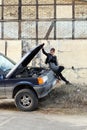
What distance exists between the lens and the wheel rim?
13469 millimetres

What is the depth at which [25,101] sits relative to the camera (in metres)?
13.5

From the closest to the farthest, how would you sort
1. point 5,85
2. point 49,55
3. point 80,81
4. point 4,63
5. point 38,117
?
point 38,117
point 5,85
point 4,63
point 49,55
point 80,81

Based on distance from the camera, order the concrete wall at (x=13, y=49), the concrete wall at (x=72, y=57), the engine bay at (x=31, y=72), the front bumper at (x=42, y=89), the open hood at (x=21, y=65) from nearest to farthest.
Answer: the front bumper at (x=42, y=89)
the open hood at (x=21, y=65)
the engine bay at (x=31, y=72)
the concrete wall at (x=72, y=57)
the concrete wall at (x=13, y=49)

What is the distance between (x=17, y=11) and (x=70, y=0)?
228cm

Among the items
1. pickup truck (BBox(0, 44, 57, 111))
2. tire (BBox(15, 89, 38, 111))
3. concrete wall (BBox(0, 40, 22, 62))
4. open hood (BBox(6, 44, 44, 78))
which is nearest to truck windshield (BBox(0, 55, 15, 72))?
pickup truck (BBox(0, 44, 57, 111))

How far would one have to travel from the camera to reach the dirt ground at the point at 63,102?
13437 mm

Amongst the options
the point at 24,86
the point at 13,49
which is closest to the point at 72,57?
the point at 13,49

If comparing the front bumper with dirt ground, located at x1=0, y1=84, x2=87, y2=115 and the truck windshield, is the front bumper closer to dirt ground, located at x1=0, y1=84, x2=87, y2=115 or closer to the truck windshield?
dirt ground, located at x1=0, y1=84, x2=87, y2=115

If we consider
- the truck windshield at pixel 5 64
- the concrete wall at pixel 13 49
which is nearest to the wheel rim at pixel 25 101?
the truck windshield at pixel 5 64

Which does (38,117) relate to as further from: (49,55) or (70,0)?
(70,0)

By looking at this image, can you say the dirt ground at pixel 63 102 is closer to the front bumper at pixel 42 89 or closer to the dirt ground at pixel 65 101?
the dirt ground at pixel 65 101

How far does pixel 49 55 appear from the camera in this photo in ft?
56.2

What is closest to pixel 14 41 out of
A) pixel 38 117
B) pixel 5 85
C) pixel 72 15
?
pixel 72 15

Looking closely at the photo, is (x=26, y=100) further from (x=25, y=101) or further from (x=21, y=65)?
(x=21, y=65)
